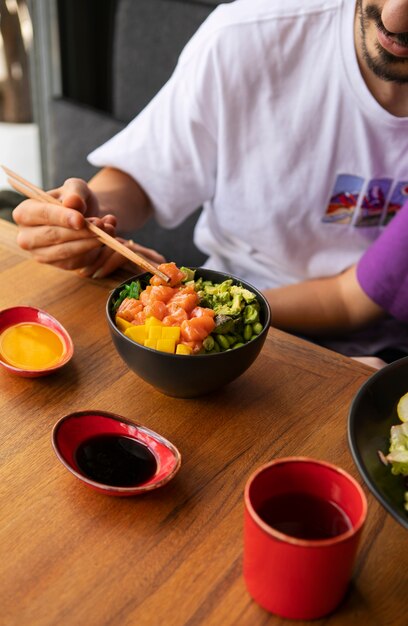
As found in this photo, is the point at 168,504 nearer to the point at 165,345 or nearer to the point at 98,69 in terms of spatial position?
the point at 165,345

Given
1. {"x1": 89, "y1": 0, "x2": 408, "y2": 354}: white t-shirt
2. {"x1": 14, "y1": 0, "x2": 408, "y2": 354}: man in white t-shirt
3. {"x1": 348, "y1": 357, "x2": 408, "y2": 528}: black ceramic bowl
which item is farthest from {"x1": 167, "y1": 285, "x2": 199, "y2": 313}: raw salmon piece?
{"x1": 89, "y1": 0, "x2": 408, "y2": 354}: white t-shirt

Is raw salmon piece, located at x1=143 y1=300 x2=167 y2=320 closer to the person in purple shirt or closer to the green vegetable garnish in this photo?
the green vegetable garnish

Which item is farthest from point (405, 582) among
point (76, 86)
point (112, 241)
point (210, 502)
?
point (76, 86)

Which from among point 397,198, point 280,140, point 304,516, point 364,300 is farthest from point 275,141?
point 304,516

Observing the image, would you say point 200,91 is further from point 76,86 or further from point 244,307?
point 76,86

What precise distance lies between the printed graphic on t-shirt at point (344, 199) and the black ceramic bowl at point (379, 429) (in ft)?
2.34

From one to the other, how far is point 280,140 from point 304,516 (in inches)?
41.0

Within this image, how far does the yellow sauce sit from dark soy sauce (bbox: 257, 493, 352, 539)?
44cm

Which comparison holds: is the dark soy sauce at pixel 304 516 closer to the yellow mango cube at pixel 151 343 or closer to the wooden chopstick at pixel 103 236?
the yellow mango cube at pixel 151 343

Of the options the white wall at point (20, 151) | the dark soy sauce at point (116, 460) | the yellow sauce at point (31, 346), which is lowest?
the white wall at point (20, 151)

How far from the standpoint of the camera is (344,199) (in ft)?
5.20

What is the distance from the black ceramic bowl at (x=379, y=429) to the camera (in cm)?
73

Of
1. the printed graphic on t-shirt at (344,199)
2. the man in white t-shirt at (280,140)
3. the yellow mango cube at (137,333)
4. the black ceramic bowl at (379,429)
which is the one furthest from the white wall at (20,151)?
the black ceramic bowl at (379,429)

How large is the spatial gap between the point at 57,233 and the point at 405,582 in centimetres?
78
